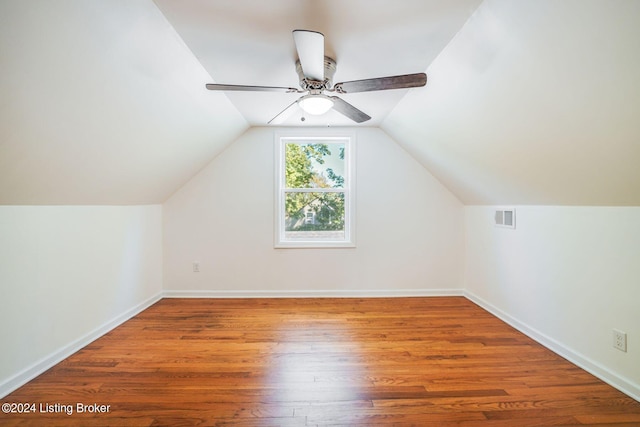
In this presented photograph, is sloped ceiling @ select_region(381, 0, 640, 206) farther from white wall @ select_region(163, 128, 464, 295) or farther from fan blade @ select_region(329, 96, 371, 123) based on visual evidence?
white wall @ select_region(163, 128, 464, 295)

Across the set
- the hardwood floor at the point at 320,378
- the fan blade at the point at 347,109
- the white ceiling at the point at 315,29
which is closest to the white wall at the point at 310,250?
the hardwood floor at the point at 320,378

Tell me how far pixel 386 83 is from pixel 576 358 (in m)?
2.46

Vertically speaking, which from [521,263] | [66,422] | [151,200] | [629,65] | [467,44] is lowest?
[66,422]

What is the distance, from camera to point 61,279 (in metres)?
2.10

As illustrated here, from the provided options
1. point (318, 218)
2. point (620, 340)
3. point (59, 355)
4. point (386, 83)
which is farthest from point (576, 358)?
point (59, 355)

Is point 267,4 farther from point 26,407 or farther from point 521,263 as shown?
point 521,263

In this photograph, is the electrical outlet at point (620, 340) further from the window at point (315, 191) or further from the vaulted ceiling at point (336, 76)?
the window at point (315, 191)

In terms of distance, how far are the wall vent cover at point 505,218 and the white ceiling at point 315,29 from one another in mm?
1775

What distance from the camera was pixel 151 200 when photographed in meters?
3.16

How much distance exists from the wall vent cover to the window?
5.49 ft

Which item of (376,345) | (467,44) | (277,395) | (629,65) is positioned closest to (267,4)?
(467,44)

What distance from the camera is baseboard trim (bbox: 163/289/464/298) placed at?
3467 mm

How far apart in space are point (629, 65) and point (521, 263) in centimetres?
196

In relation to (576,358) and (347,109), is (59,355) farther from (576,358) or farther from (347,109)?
(576,358)
